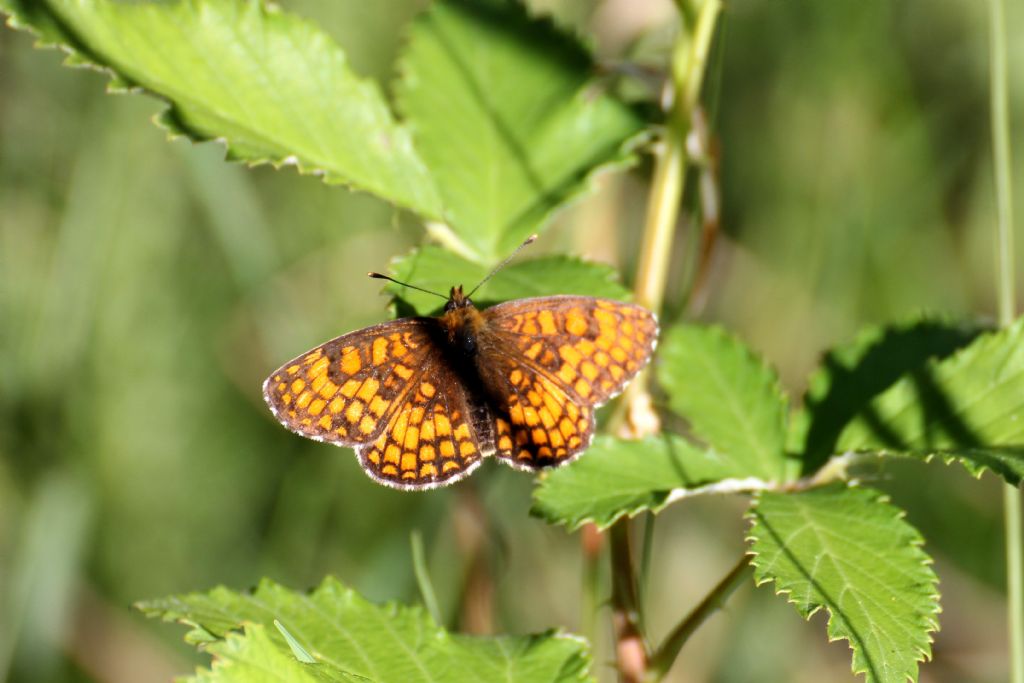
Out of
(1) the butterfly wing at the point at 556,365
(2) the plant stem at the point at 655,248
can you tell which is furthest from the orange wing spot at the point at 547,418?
(2) the plant stem at the point at 655,248

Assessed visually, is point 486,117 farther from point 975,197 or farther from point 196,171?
point 975,197

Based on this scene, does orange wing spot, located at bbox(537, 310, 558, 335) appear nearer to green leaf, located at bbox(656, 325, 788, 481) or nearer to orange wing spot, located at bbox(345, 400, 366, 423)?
green leaf, located at bbox(656, 325, 788, 481)

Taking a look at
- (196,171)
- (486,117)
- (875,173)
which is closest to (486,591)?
(486,117)

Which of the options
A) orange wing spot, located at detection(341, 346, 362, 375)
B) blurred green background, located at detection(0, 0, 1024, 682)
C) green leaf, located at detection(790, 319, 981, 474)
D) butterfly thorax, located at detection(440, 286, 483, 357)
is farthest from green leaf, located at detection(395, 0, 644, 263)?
blurred green background, located at detection(0, 0, 1024, 682)

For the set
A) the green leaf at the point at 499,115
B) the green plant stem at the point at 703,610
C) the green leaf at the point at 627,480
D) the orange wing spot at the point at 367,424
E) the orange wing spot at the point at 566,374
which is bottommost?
the green plant stem at the point at 703,610

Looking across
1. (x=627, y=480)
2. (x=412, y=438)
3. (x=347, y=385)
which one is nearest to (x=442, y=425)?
(x=412, y=438)

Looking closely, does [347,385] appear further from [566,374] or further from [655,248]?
[655,248]

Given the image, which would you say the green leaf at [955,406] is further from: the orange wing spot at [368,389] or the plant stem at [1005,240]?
the orange wing spot at [368,389]
